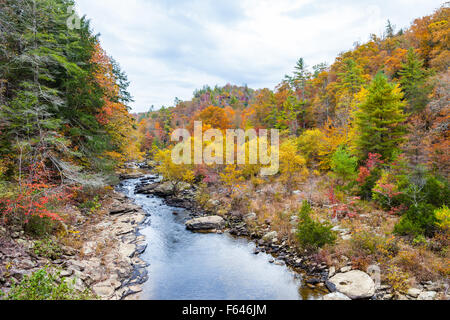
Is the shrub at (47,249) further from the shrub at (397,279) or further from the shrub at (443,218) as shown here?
the shrub at (443,218)

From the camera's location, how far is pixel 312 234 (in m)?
11.2

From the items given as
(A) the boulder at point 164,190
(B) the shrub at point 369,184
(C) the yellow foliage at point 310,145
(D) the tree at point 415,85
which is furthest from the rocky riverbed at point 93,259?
(D) the tree at point 415,85

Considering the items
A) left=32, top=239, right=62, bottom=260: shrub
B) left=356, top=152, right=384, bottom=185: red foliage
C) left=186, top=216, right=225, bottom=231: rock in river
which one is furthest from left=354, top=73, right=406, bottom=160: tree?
left=32, top=239, right=62, bottom=260: shrub

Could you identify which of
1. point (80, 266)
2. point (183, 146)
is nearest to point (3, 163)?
point (80, 266)

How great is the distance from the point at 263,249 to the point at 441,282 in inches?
296

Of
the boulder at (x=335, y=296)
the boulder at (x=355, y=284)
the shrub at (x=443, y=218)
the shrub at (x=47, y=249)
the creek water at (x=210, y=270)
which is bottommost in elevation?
the creek water at (x=210, y=270)

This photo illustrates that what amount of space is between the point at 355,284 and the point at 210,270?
6.41 m

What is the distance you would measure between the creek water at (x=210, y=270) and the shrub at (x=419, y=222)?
5.32 metres

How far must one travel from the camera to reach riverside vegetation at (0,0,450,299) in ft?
27.9

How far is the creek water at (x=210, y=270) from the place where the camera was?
30.0 feet

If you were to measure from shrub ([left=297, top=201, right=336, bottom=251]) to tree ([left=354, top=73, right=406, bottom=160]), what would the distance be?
30.7ft

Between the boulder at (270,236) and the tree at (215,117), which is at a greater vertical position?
the tree at (215,117)
